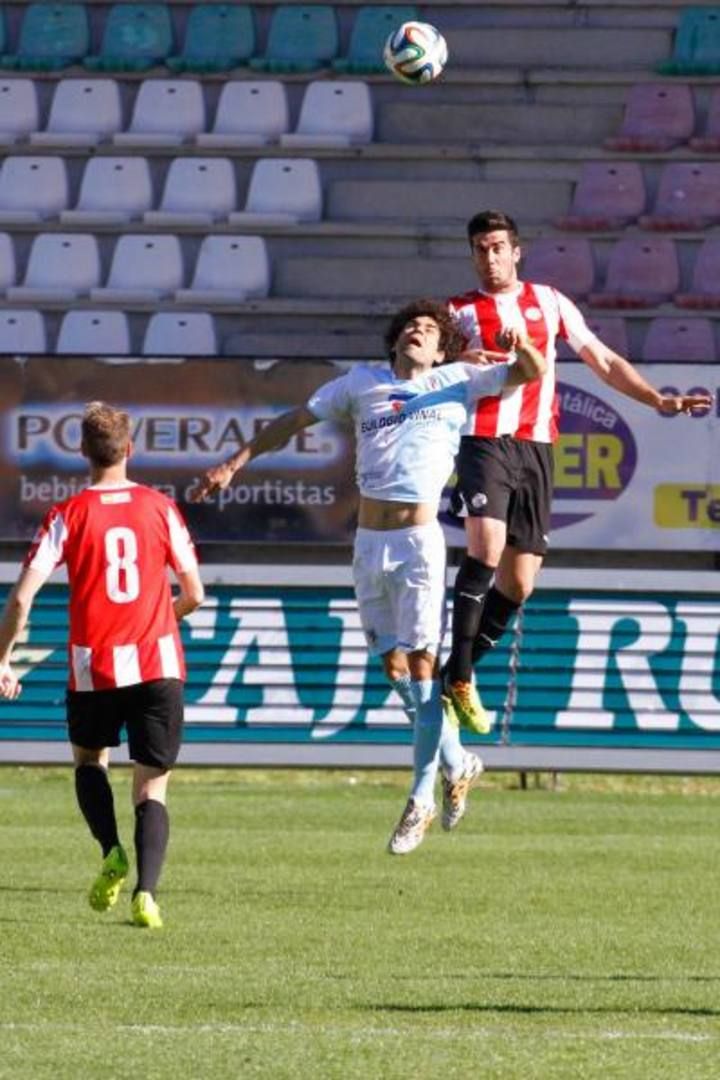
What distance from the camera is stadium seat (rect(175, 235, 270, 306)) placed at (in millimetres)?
21500

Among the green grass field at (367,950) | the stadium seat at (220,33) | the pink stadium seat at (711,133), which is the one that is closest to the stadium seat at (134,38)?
the stadium seat at (220,33)

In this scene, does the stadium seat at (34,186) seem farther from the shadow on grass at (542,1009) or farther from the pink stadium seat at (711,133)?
the shadow on grass at (542,1009)

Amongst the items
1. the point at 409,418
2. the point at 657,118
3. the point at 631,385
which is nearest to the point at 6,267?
the point at 657,118

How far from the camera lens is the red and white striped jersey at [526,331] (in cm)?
1080

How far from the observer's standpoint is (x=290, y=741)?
1695 cm

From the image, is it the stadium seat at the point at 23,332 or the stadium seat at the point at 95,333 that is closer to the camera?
the stadium seat at the point at 95,333

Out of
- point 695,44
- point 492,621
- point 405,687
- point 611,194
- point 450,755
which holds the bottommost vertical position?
point 450,755

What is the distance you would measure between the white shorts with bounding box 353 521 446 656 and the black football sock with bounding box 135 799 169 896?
1554mm

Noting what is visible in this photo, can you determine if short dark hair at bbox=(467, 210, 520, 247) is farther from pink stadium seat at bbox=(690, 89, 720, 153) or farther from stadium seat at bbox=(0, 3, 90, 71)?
stadium seat at bbox=(0, 3, 90, 71)

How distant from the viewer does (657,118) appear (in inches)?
858

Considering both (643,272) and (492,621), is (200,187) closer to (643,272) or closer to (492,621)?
(643,272)

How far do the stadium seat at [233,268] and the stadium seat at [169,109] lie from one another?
53.8 inches

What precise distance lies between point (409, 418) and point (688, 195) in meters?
11.4

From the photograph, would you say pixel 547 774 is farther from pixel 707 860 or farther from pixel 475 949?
pixel 475 949
